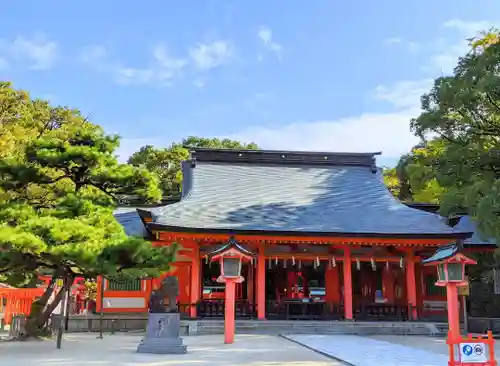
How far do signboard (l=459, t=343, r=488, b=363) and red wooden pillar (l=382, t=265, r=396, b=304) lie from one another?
40.1 ft

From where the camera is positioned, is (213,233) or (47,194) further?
(213,233)

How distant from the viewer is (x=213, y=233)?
1566 cm

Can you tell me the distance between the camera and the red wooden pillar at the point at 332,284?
18188 millimetres

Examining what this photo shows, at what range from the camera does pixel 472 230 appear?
1897 cm

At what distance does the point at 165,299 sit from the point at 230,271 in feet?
6.68

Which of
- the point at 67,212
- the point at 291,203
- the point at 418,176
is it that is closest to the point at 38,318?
the point at 67,212

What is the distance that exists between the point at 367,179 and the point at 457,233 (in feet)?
20.6

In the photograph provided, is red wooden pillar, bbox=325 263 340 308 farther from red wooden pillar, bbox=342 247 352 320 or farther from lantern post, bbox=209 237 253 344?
lantern post, bbox=209 237 253 344

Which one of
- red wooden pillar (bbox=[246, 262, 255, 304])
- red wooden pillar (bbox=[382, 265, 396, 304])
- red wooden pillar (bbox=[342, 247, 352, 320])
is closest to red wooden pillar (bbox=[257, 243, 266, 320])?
red wooden pillar (bbox=[246, 262, 255, 304])

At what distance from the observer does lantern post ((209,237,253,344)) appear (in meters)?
12.0

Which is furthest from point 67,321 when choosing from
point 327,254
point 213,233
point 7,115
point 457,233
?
point 457,233

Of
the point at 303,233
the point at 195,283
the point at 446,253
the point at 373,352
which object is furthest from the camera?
the point at 195,283

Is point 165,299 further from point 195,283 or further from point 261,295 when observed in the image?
point 261,295

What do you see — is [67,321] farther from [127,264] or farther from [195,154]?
[195,154]
